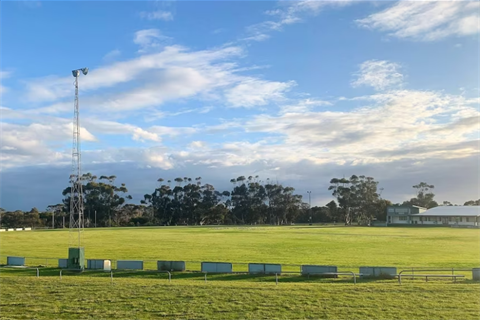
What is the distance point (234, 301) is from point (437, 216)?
129 metres

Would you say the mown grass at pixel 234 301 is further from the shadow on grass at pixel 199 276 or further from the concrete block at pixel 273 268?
the concrete block at pixel 273 268

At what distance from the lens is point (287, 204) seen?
174 metres

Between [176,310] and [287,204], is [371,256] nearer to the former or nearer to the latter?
[176,310]

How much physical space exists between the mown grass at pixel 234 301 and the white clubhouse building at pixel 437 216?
11286 cm

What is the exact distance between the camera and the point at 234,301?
1812 centimetres

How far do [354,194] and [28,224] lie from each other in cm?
10413

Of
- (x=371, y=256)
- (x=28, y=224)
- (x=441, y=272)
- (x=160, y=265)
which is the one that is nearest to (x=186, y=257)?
(x=160, y=265)

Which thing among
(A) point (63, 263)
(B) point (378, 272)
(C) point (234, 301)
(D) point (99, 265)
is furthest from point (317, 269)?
(A) point (63, 263)

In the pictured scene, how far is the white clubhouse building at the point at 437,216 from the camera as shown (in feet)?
410

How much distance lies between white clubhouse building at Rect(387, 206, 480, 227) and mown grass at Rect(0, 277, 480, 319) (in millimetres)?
112856

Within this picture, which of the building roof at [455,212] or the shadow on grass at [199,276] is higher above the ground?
the building roof at [455,212]

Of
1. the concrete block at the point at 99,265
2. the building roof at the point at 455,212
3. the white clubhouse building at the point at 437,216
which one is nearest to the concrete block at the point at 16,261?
the concrete block at the point at 99,265

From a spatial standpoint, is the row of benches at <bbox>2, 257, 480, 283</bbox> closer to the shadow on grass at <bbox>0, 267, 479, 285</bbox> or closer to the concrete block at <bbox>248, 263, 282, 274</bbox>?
the concrete block at <bbox>248, 263, 282, 274</bbox>

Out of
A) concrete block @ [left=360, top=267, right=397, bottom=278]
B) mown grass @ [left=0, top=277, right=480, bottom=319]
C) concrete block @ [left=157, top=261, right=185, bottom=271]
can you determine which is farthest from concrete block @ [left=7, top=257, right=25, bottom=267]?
concrete block @ [left=360, top=267, right=397, bottom=278]
